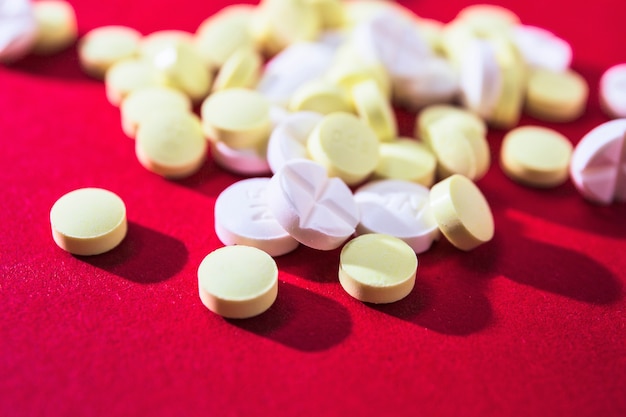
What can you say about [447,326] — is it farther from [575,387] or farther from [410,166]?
[410,166]

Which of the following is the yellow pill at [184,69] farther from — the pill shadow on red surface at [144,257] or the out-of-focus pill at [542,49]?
the out-of-focus pill at [542,49]

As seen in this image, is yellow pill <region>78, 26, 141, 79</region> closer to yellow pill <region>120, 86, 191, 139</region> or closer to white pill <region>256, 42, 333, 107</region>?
yellow pill <region>120, 86, 191, 139</region>

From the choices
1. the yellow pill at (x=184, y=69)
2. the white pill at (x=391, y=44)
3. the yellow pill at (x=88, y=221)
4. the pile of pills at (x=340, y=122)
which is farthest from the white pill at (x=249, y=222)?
the white pill at (x=391, y=44)

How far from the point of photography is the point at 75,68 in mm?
2217

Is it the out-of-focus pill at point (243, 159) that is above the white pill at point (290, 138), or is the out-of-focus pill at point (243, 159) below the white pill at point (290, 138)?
below

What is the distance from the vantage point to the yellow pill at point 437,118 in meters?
1.96

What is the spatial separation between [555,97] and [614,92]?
0.63 ft

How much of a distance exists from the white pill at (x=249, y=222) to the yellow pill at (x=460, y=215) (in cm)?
34

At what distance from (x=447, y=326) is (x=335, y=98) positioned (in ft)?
2.35

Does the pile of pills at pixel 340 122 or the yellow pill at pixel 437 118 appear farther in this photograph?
the yellow pill at pixel 437 118

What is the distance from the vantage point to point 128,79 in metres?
2.04

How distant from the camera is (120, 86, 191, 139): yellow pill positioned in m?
1.91

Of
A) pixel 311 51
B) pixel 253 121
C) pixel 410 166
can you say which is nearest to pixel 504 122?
pixel 410 166

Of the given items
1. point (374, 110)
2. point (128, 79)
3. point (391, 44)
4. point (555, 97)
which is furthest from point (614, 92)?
point (128, 79)
